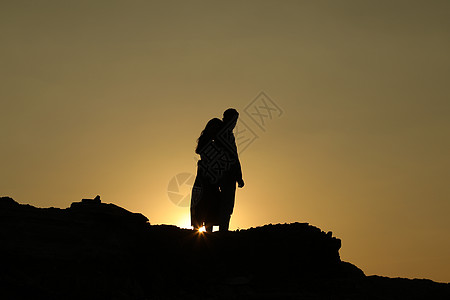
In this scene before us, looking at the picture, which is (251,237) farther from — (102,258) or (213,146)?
(102,258)

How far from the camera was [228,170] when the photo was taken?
50.5 feet

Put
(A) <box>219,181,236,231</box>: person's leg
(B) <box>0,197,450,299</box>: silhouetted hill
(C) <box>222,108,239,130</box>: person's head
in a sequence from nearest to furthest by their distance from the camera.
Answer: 1. (B) <box>0,197,450,299</box>: silhouetted hill
2. (C) <box>222,108,239,130</box>: person's head
3. (A) <box>219,181,236,231</box>: person's leg

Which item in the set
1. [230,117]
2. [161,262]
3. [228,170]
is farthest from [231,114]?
[161,262]

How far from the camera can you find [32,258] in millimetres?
11047

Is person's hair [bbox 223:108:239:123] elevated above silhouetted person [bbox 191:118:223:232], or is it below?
above

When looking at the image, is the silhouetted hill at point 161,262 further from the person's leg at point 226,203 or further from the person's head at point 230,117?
the person's head at point 230,117

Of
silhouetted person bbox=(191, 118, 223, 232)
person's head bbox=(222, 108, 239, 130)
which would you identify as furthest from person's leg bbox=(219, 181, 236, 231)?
person's head bbox=(222, 108, 239, 130)

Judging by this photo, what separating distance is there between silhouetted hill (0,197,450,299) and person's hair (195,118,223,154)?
90.8 inches

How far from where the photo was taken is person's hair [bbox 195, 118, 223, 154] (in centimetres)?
1520

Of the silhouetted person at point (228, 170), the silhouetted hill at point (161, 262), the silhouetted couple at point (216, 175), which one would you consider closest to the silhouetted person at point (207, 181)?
the silhouetted couple at point (216, 175)

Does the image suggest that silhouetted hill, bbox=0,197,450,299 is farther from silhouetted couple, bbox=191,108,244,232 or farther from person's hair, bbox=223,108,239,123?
person's hair, bbox=223,108,239,123

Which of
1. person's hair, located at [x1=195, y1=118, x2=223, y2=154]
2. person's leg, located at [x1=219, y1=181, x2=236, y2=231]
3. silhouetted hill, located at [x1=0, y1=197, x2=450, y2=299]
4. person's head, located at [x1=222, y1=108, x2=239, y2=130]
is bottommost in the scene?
silhouetted hill, located at [x1=0, y1=197, x2=450, y2=299]

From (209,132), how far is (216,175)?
3.45 ft

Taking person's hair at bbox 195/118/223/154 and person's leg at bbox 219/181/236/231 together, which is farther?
person's leg at bbox 219/181/236/231
